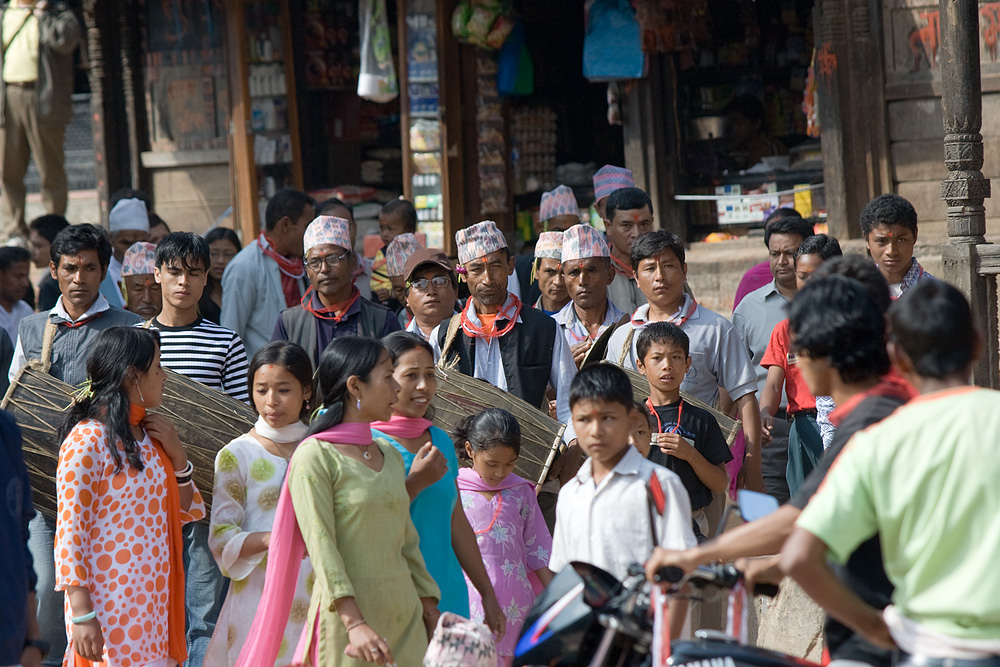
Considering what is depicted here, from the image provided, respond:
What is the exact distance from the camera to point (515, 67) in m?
9.73

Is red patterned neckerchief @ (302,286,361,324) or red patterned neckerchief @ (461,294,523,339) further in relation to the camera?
red patterned neckerchief @ (302,286,361,324)

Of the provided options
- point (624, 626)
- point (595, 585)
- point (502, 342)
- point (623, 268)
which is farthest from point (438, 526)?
point (623, 268)

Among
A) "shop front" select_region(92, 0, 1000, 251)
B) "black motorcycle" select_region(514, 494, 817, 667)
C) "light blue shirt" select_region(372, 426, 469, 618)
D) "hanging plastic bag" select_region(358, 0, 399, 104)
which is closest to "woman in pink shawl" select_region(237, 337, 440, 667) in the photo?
"light blue shirt" select_region(372, 426, 469, 618)

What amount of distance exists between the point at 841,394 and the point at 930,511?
0.45 m

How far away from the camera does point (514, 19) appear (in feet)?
31.5

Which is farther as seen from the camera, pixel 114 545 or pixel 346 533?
pixel 114 545

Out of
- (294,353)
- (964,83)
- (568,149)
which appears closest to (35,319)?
(294,353)

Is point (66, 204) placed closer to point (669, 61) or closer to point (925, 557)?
point (669, 61)

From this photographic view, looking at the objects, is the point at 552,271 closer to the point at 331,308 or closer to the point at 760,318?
the point at 760,318

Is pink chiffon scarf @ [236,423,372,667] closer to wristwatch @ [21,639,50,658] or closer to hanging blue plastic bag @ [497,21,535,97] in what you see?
wristwatch @ [21,639,50,658]

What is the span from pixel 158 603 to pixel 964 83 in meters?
4.91

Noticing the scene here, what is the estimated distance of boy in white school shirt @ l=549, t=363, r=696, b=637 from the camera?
3.32 meters

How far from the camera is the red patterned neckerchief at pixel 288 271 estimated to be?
640 cm

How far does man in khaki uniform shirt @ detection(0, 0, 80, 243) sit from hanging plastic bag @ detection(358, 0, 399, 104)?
2707 mm
